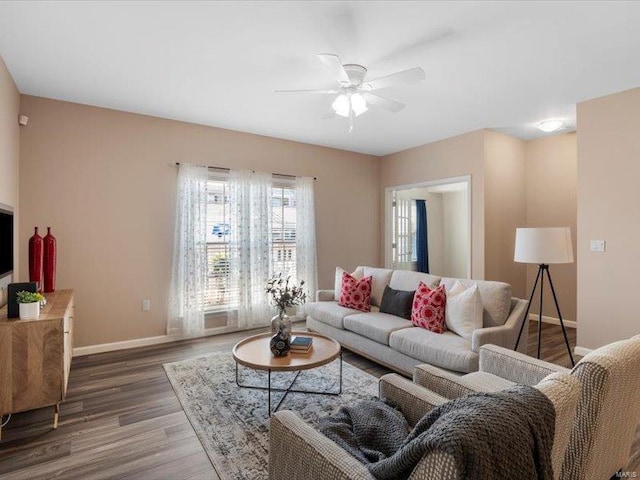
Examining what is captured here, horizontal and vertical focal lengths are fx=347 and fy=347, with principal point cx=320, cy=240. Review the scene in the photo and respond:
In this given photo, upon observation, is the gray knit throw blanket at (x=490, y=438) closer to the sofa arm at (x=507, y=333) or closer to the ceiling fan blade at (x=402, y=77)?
the sofa arm at (x=507, y=333)

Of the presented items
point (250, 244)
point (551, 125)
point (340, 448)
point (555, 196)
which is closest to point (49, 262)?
point (250, 244)

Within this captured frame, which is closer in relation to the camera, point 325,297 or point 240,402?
point 240,402

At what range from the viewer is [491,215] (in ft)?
15.4

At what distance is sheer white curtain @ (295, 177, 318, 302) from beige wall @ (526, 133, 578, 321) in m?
3.29

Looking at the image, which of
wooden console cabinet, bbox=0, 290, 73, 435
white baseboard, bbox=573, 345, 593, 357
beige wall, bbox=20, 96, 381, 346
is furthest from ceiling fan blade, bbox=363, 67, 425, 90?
white baseboard, bbox=573, 345, 593, 357

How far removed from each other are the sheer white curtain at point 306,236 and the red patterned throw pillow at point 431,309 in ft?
7.24

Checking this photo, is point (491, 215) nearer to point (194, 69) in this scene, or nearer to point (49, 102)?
point (194, 69)

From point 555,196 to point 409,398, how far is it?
15.3 ft

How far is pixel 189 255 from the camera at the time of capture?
14.2 feet

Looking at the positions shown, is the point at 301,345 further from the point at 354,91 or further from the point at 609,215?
the point at 609,215

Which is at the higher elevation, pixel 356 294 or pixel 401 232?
pixel 401 232

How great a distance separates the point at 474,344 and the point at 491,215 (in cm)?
260

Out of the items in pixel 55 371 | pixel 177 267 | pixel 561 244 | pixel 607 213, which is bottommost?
pixel 55 371

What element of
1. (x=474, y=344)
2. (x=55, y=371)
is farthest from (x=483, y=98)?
(x=55, y=371)
